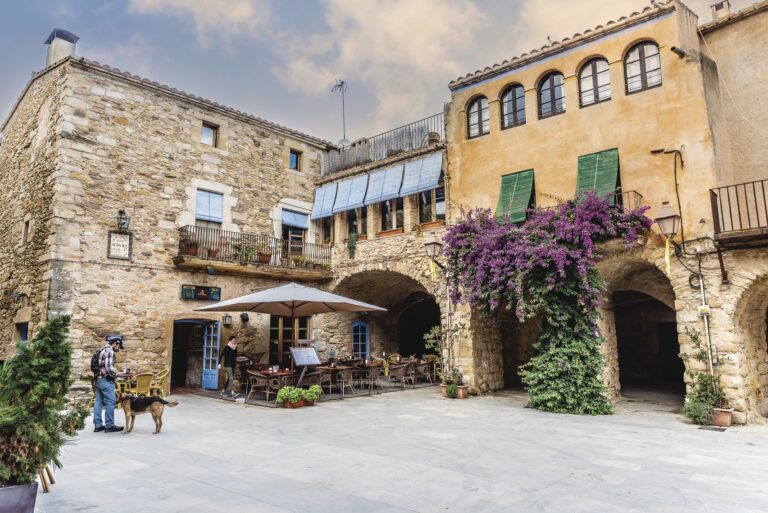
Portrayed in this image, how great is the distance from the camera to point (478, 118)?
12.7 metres

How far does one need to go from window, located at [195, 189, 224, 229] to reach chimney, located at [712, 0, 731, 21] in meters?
12.8

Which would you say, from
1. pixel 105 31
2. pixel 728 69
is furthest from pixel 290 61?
pixel 728 69

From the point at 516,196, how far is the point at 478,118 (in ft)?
8.70

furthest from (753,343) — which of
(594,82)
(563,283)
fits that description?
(594,82)

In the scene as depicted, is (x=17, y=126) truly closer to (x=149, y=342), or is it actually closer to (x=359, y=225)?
(x=149, y=342)

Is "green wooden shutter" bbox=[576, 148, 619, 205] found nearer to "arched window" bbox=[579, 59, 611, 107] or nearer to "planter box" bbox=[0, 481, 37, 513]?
"arched window" bbox=[579, 59, 611, 107]

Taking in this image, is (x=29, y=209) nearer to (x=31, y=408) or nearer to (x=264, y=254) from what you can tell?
(x=264, y=254)

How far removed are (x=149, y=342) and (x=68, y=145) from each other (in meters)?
5.00

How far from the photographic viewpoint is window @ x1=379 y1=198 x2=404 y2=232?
1423 centimetres

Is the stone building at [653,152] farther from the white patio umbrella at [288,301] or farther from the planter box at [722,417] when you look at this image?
the white patio umbrella at [288,301]

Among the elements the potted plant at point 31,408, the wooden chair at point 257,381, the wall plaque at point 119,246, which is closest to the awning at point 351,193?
the wall plaque at point 119,246

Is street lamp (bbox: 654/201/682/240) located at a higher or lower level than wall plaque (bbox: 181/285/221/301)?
higher

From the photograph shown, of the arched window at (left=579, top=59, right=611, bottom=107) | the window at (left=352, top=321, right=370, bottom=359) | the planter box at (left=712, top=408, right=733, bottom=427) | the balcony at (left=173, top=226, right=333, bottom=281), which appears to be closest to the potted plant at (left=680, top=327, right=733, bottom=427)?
the planter box at (left=712, top=408, right=733, bottom=427)

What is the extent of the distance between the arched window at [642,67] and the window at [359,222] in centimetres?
790
